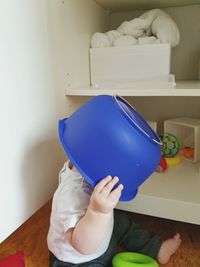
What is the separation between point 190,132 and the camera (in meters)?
0.92

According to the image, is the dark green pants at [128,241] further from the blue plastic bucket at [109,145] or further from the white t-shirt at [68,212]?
the blue plastic bucket at [109,145]

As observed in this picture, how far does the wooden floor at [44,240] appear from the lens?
23.4 inches

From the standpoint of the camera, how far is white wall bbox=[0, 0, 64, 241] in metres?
0.47

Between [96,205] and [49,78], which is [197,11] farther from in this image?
[96,205]

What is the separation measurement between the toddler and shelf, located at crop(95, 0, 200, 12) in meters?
0.58

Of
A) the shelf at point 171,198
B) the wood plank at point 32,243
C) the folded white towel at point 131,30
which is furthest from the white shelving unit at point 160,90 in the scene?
the wood plank at point 32,243

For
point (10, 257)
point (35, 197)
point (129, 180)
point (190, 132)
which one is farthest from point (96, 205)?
point (190, 132)

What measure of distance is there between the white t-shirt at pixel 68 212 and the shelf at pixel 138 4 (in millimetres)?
586

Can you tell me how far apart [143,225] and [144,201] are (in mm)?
154

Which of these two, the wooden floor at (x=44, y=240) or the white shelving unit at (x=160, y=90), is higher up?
the white shelving unit at (x=160, y=90)

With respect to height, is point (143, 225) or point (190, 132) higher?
point (190, 132)

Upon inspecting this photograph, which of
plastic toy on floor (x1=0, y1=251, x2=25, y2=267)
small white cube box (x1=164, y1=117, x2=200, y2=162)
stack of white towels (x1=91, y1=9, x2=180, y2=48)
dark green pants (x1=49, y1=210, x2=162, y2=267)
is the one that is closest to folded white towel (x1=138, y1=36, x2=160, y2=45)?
stack of white towels (x1=91, y1=9, x2=180, y2=48)

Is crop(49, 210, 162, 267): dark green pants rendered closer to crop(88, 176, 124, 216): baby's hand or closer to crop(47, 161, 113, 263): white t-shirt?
crop(47, 161, 113, 263): white t-shirt

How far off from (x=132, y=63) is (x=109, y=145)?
38cm
